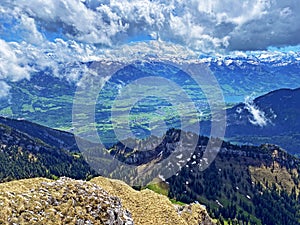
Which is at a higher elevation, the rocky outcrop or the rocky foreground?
the rocky foreground

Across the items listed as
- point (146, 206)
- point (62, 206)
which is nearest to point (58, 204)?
point (62, 206)

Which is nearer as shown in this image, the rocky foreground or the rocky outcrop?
the rocky foreground

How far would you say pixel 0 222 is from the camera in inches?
901

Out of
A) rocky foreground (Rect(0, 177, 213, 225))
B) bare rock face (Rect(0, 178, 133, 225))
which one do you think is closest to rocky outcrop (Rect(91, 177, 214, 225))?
rocky foreground (Rect(0, 177, 213, 225))

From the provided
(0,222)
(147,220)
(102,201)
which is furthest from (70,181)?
(147,220)

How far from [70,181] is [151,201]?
19878 mm

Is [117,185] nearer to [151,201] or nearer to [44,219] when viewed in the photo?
[151,201]

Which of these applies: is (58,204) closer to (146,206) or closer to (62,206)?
(62,206)

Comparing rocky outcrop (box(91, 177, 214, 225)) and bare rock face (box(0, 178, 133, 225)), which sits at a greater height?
bare rock face (box(0, 178, 133, 225))

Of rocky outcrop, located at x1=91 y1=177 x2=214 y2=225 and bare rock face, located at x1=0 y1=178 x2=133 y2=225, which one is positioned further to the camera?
rocky outcrop, located at x1=91 y1=177 x2=214 y2=225

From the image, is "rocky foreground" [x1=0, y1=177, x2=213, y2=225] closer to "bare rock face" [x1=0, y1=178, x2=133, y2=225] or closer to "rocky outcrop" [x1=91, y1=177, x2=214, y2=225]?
"bare rock face" [x1=0, y1=178, x2=133, y2=225]

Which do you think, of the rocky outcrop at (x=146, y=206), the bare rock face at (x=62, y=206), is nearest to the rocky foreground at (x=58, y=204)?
the bare rock face at (x=62, y=206)

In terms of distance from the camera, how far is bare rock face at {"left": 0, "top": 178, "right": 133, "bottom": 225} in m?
24.5

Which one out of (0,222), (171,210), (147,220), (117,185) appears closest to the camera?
(0,222)
